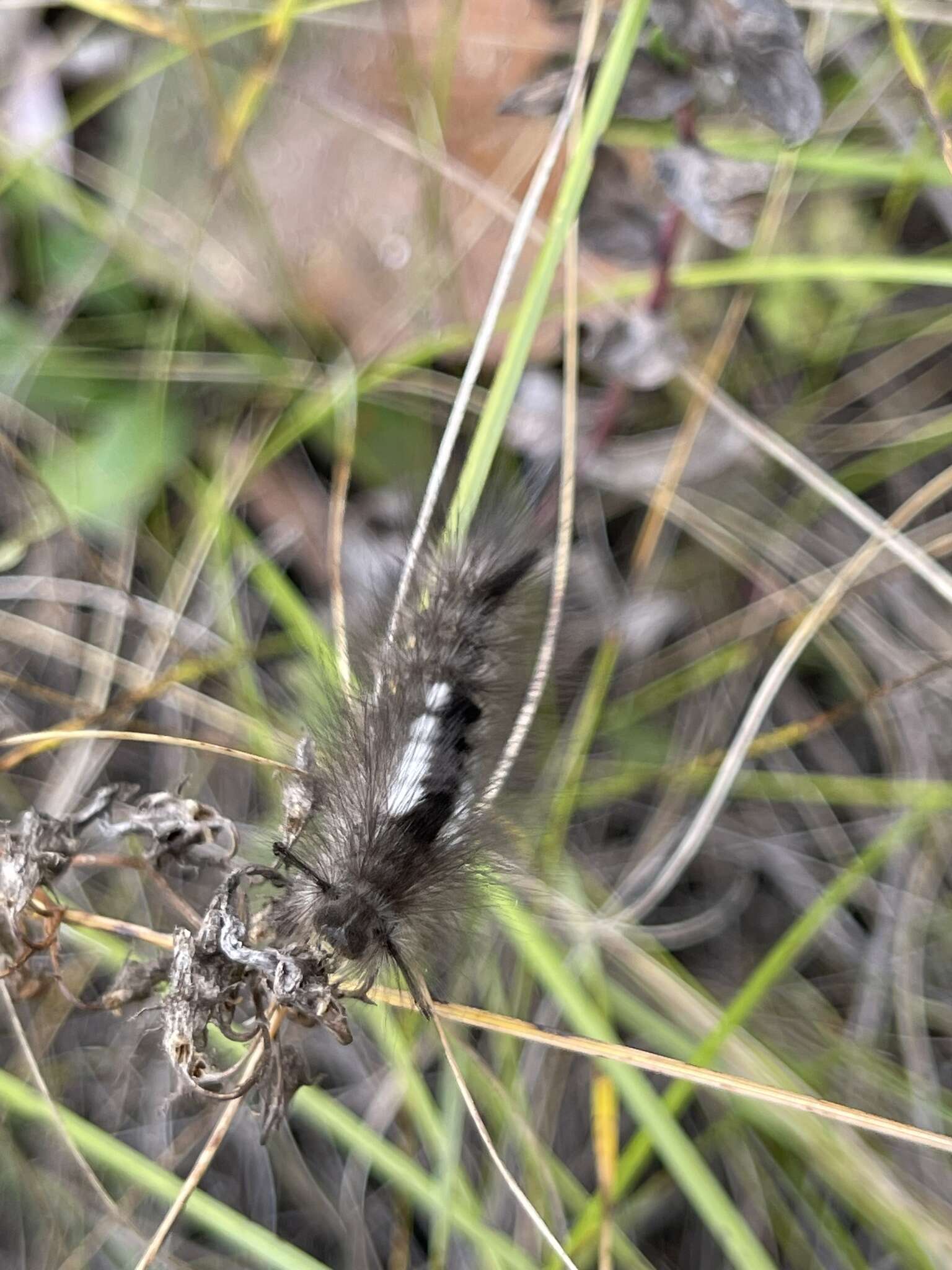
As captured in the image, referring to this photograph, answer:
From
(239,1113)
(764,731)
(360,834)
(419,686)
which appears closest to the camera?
(360,834)

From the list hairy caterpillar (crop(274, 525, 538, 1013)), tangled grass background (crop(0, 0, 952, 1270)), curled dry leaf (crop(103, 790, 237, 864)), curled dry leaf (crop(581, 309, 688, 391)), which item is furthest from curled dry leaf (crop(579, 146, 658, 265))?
curled dry leaf (crop(103, 790, 237, 864))

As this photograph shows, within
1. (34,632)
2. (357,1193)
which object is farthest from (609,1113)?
(34,632)

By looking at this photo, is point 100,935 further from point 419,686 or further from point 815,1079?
point 815,1079

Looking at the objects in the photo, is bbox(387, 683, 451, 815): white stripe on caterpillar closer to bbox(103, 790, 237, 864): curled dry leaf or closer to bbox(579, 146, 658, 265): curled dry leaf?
bbox(103, 790, 237, 864): curled dry leaf

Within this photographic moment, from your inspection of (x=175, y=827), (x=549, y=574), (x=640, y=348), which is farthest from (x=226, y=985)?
(x=640, y=348)

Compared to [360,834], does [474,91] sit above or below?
above

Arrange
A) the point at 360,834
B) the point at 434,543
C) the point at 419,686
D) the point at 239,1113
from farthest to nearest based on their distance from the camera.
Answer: the point at 239,1113 → the point at 434,543 → the point at 419,686 → the point at 360,834

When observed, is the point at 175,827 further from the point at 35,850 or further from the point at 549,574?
the point at 549,574

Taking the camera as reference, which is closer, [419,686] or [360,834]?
[360,834]
